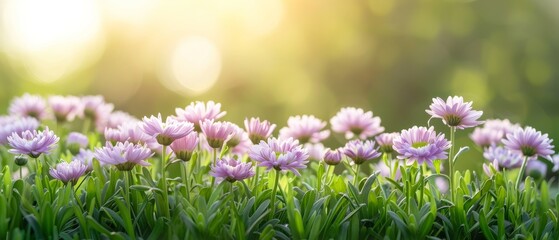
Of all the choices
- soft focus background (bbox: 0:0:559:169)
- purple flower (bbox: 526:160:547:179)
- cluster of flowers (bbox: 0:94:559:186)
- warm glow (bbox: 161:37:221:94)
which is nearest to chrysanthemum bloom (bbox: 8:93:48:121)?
cluster of flowers (bbox: 0:94:559:186)

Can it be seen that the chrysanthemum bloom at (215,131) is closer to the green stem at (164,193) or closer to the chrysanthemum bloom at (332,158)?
the green stem at (164,193)

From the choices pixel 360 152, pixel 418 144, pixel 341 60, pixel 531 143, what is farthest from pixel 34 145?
pixel 341 60

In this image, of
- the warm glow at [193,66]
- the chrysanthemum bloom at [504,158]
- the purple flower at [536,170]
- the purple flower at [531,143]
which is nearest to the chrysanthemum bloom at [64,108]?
the chrysanthemum bloom at [504,158]

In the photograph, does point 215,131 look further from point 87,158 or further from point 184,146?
point 87,158

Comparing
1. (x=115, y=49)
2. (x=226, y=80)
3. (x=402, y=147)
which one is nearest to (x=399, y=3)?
(x=226, y=80)

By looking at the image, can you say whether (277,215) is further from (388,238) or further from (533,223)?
(533,223)

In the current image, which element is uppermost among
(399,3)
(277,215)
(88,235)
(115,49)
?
(115,49)

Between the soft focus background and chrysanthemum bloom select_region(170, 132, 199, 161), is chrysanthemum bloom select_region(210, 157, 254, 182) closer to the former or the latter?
chrysanthemum bloom select_region(170, 132, 199, 161)

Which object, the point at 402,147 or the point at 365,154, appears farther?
the point at 365,154

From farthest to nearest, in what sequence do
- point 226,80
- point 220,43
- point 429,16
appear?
point 220,43 → point 226,80 → point 429,16
